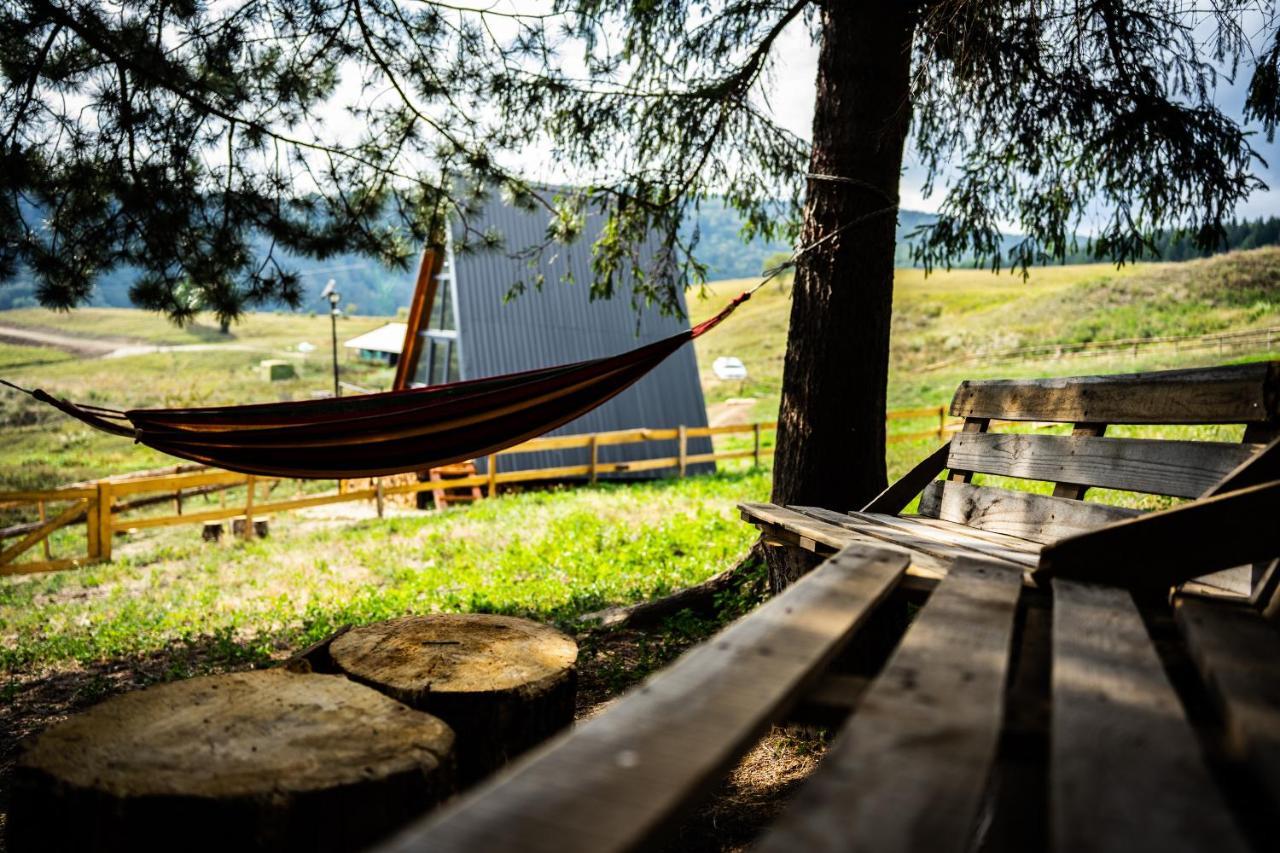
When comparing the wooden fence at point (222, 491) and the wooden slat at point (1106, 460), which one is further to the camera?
the wooden fence at point (222, 491)

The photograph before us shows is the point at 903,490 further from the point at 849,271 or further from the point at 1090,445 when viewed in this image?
the point at 849,271

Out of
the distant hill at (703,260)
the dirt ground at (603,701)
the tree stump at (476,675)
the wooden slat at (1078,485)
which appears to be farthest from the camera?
the distant hill at (703,260)

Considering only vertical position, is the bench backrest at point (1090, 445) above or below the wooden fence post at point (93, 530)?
above

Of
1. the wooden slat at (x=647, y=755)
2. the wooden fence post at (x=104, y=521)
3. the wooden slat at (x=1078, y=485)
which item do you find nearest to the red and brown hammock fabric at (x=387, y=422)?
the wooden slat at (x=1078, y=485)

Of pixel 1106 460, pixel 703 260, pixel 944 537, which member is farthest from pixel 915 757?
pixel 703 260

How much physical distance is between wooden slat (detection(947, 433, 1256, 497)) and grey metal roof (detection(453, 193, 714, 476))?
304 inches

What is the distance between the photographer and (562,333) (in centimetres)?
1147

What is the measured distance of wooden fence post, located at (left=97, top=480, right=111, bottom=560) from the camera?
313 inches

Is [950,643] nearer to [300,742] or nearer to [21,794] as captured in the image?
[300,742]

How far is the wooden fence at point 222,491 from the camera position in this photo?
7625 mm

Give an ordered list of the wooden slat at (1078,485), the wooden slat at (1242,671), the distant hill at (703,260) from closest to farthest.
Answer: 1. the wooden slat at (1242,671)
2. the wooden slat at (1078,485)
3. the distant hill at (703,260)

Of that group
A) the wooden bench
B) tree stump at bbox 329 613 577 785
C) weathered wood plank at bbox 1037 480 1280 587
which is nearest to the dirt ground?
tree stump at bbox 329 613 577 785

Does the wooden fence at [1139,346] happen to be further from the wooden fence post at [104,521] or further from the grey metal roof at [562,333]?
the wooden fence post at [104,521]

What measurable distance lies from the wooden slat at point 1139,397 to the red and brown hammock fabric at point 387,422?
109 cm
